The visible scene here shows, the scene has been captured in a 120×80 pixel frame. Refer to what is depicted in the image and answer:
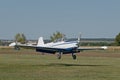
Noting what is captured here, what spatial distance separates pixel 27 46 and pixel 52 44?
8.86 ft

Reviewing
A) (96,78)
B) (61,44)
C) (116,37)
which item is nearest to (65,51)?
(61,44)

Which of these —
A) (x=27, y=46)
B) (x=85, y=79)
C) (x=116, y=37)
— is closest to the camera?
(x=85, y=79)

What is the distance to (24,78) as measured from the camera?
27.3m

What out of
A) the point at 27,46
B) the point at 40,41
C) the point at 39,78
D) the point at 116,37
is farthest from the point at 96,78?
the point at 116,37

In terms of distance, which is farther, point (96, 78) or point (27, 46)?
point (27, 46)

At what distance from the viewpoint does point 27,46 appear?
4597cm

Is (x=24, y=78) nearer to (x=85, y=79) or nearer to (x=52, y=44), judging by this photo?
(x=85, y=79)

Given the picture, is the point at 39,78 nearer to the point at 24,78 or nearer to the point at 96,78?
the point at 24,78

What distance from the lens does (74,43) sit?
46.8m

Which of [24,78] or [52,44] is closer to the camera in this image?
[24,78]

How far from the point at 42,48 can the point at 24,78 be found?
63.9 ft

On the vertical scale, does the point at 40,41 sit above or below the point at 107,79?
above

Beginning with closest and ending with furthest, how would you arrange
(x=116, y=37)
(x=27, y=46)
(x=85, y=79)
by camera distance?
(x=85, y=79), (x=27, y=46), (x=116, y=37)

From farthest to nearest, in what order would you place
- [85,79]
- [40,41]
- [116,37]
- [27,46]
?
[116,37], [40,41], [27,46], [85,79]
